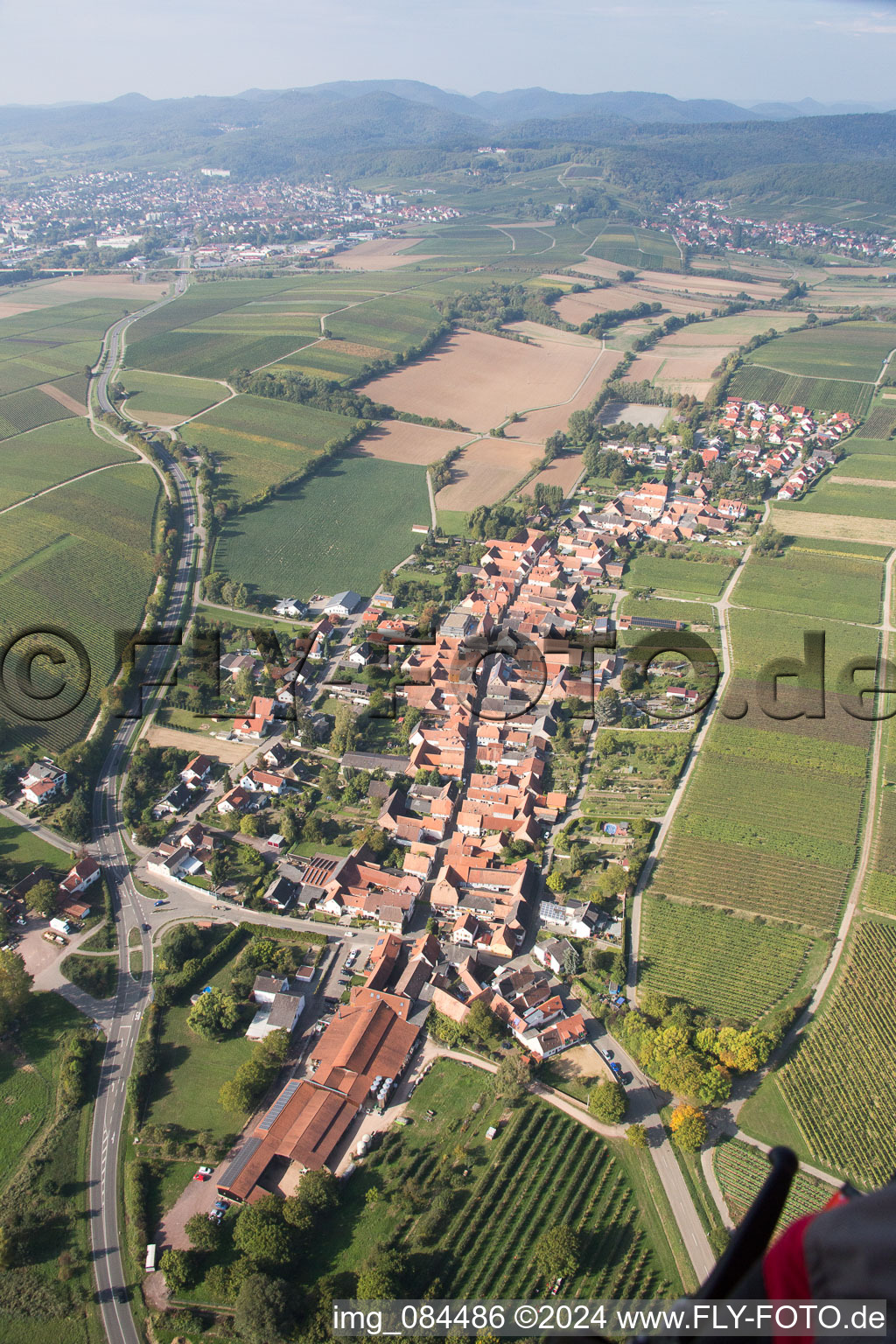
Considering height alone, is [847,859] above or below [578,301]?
below

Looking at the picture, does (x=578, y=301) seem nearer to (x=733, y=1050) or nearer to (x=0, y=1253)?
(x=733, y=1050)

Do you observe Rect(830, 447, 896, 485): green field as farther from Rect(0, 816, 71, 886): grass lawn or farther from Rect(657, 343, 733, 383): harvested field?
Rect(0, 816, 71, 886): grass lawn

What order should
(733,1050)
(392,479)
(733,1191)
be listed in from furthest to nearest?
1. (392,479)
2. (733,1050)
3. (733,1191)

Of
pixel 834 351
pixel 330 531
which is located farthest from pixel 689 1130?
pixel 834 351

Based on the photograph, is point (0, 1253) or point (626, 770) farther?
point (626, 770)

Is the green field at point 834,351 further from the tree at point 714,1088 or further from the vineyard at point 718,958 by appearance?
the tree at point 714,1088

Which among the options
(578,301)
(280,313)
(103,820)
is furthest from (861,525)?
(280,313)

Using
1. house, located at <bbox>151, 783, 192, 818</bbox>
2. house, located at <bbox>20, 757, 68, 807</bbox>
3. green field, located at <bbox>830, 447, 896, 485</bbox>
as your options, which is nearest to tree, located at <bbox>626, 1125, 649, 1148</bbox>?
house, located at <bbox>151, 783, 192, 818</bbox>
